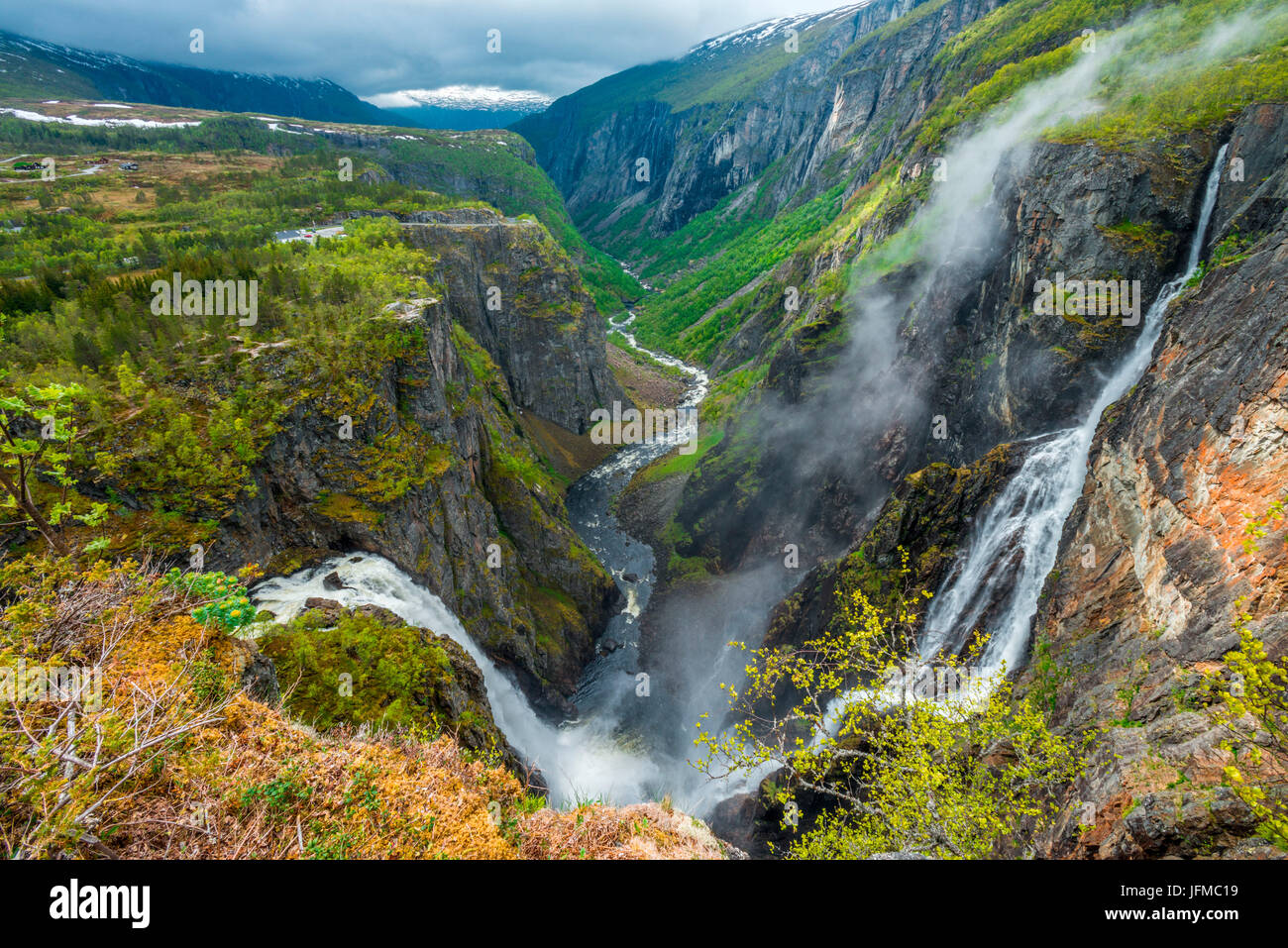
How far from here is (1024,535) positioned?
27.1 metres

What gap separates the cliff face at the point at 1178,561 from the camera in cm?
1113

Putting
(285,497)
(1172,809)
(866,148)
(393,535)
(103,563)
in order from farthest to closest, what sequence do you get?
(866,148), (393,535), (285,497), (103,563), (1172,809)

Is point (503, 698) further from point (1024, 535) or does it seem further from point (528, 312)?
point (528, 312)

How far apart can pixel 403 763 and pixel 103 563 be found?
7.68 meters

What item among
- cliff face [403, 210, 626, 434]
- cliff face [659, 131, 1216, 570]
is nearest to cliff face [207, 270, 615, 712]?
cliff face [659, 131, 1216, 570]

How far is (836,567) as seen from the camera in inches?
1563

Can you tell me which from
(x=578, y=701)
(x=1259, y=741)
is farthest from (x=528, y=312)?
(x=1259, y=741)

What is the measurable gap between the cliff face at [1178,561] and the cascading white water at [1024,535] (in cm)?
229

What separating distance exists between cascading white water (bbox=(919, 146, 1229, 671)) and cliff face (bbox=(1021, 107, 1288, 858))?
90.3 inches

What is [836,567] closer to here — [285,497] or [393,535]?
[393,535]

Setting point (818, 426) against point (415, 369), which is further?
point (818, 426)

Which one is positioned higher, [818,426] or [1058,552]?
[818,426]

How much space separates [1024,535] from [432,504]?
35.0 m
